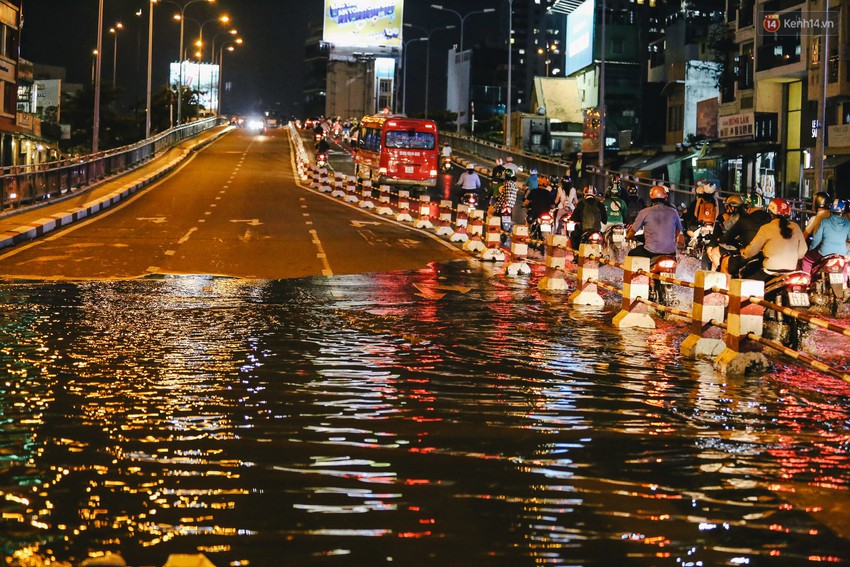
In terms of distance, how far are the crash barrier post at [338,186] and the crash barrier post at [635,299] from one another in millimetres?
31305

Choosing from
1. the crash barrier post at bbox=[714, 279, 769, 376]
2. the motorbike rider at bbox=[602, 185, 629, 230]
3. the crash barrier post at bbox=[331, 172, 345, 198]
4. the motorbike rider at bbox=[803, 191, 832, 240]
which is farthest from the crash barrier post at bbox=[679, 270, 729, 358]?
the crash barrier post at bbox=[331, 172, 345, 198]

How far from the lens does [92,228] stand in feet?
94.8

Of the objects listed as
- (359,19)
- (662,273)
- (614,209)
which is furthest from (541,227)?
(359,19)

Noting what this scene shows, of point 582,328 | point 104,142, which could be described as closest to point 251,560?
point 582,328

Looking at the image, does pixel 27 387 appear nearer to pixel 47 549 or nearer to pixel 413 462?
pixel 413 462

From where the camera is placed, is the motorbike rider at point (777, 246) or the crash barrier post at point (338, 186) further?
the crash barrier post at point (338, 186)

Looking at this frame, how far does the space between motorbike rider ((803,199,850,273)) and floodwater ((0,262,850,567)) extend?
14.4ft

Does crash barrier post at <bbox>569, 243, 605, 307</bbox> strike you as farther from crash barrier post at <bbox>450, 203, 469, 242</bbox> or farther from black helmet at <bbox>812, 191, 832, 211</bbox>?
crash barrier post at <bbox>450, 203, 469, 242</bbox>

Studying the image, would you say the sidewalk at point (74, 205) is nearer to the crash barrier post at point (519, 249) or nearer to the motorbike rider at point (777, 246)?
the crash barrier post at point (519, 249)

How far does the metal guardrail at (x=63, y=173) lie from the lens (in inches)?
1178

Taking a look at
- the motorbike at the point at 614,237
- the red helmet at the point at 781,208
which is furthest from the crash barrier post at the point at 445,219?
the red helmet at the point at 781,208

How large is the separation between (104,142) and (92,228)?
102383mm

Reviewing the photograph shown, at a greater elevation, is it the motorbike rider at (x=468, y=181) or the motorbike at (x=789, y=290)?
the motorbike rider at (x=468, y=181)

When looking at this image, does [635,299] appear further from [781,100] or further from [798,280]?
[781,100]
